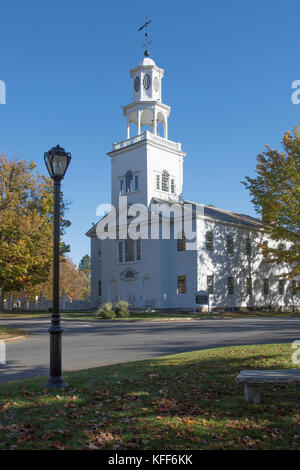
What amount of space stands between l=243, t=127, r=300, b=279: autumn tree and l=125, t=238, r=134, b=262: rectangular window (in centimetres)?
1173

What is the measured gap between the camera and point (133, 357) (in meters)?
11.0

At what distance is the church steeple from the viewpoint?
40125 millimetres

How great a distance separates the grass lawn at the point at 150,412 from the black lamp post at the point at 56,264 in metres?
0.39

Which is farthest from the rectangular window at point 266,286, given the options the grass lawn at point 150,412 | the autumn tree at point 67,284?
the grass lawn at point 150,412

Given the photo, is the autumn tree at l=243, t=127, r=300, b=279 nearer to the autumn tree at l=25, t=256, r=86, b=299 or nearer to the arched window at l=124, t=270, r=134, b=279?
the arched window at l=124, t=270, r=134, b=279

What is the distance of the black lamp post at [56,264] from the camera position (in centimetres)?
738

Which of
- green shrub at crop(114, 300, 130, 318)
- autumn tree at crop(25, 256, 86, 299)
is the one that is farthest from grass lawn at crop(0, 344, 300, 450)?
autumn tree at crop(25, 256, 86, 299)

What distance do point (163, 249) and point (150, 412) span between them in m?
31.4

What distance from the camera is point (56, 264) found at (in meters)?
7.79

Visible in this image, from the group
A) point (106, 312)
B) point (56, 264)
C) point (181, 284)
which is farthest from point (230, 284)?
point (56, 264)

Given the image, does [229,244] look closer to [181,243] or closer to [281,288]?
[181,243]

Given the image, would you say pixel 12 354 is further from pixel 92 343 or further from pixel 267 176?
pixel 267 176
